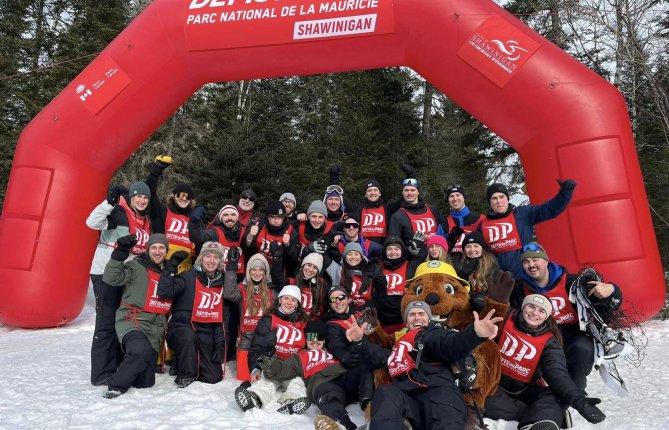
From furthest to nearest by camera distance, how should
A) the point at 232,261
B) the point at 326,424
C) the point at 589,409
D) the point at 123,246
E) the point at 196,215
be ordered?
the point at 196,215
the point at 232,261
the point at 123,246
the point at 326,424
the point at 589,409

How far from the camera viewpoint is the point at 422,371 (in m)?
2.70

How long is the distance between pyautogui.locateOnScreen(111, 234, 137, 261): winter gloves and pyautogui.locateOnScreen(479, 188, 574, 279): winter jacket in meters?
2.76

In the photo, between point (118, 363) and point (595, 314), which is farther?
point (118, 363)

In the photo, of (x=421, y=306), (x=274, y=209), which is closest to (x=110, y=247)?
(x=274, y=209)

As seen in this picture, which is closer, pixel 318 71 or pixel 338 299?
pixel 338 299

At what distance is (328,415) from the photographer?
2.92 metres

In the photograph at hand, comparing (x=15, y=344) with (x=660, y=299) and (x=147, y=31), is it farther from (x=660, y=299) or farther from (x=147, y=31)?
(x=660, y=299)

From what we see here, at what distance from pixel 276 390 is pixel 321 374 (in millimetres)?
334

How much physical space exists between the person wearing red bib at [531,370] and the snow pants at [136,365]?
2.34 metres

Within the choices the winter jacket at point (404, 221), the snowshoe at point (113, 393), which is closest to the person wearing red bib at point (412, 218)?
the winter jacket at point (404, 221)

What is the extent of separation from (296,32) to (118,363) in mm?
3726

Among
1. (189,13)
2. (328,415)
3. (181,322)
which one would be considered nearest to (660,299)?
(328,415)

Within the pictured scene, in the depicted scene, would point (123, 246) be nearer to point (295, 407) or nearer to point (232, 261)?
point (232, 261)

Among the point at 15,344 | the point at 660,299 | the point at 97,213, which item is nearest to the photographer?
the point at 97,213
